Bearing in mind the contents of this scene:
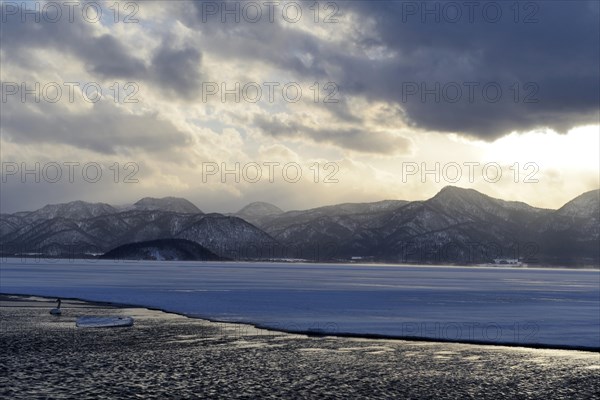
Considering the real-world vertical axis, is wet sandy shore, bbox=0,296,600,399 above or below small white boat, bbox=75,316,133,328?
below

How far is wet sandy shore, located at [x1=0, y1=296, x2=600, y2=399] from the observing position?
3612 centimetres

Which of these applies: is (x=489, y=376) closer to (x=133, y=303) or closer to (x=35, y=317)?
(x=35, y=317)

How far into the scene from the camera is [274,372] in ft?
136

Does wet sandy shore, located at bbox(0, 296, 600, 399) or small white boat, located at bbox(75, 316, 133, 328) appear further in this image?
small white boat, located at bbox(75, 316, 133, 328)

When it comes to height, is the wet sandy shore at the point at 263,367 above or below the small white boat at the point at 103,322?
below

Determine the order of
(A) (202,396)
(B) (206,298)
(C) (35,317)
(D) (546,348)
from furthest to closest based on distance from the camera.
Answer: (B) (206,298) < (C) (35,317) < (D) (546,348) < (A) (202,396)

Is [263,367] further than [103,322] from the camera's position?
No

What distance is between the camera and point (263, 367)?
141 feet

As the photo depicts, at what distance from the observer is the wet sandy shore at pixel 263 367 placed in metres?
36.1

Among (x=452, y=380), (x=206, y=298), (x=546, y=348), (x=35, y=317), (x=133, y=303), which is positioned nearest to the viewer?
(x=452, y=380)

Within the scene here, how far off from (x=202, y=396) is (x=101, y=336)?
Answer: 2515 cm

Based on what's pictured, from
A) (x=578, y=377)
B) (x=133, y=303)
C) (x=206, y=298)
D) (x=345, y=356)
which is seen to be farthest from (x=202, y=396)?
(x=206, y=298)

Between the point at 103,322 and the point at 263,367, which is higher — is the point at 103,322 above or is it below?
above

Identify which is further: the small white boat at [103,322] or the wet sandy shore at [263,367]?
the small white boat at [103,322]
